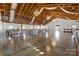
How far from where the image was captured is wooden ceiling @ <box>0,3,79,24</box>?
1.89 meters

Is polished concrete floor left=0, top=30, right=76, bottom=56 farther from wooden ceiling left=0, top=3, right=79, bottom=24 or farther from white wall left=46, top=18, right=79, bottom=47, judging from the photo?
wooden ceiling left=0, top=3, right=79, bottom=24

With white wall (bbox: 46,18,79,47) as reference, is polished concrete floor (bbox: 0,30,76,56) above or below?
below

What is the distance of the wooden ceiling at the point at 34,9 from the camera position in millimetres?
1886

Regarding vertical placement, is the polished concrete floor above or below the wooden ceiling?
below

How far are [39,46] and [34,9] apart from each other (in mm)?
592

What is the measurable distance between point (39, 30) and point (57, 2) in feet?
1.73

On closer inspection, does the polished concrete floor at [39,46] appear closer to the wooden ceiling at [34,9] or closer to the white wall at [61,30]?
the white wall at [61,30]

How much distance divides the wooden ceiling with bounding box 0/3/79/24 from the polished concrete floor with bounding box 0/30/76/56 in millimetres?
274

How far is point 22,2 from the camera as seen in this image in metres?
1.94

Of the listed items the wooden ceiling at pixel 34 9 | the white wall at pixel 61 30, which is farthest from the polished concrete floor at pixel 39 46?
the wooden ceiling at pixel 34 9

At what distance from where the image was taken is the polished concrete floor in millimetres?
1944

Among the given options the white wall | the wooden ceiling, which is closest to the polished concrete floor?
the white wall

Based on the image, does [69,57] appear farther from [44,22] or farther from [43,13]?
[43,13]

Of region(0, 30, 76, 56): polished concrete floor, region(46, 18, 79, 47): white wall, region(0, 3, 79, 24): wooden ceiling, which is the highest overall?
region(0, 3, 79, 24): wooden ceiling
